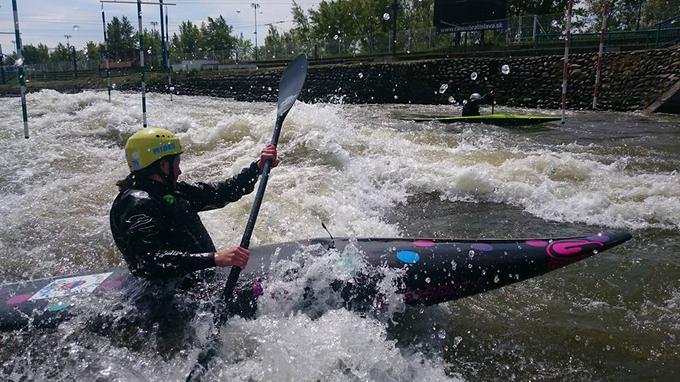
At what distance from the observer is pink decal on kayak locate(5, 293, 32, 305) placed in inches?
124

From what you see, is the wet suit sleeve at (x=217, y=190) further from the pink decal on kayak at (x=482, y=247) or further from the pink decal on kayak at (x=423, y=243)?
the pink decal on kayak at (x=482, y=247)

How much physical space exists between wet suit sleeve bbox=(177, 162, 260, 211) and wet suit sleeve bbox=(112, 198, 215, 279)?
21.8 inches

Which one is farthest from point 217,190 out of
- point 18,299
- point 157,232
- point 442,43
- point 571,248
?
point 442,43

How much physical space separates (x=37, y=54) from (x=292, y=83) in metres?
100

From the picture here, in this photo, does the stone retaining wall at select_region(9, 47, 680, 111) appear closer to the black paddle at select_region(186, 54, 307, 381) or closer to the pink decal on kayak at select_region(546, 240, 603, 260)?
the black paddle at select_region(186, 54, 307, 381)

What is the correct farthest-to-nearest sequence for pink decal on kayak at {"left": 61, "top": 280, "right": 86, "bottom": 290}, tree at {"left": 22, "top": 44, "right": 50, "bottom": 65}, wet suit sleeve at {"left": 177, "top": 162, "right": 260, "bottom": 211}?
tree at {"left": 22, "top": 44, "right": 50, "bottom": 65}, wet suit sleeve at {"left": 177, "top": 162, "right": 260, "bottom": 211}, pink decal on kayak at {"left": 61, "top": 280, "right": 86, "bottom": 290}

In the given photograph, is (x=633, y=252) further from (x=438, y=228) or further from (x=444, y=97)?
(x=444, y=97)

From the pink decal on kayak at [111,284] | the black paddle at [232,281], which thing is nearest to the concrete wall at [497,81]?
the black paddle at [232,281]

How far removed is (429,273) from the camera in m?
3.04

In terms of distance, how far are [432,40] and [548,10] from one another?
10.3 meters

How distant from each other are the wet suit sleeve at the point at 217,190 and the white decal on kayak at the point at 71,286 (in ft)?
2.58

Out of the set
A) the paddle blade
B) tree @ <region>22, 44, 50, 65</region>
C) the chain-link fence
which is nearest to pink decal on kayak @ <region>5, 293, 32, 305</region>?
the paddle blade

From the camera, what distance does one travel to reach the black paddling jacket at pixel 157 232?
2.76 metres

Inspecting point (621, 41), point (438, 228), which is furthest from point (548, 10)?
point (438, 228)
